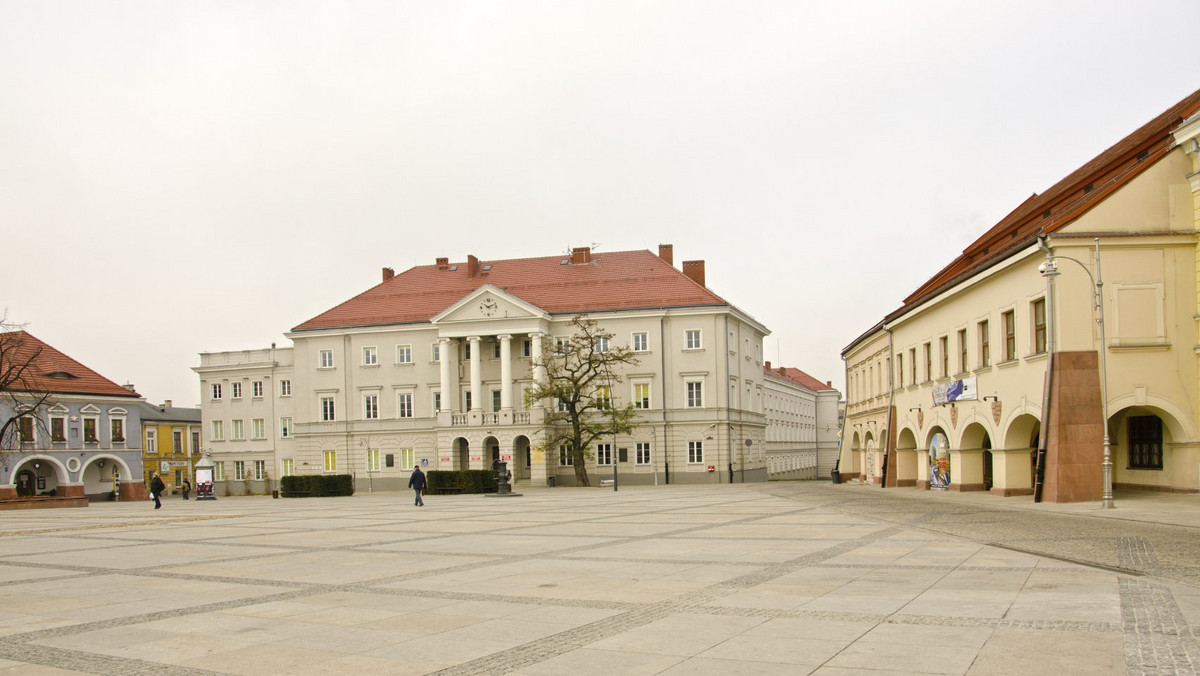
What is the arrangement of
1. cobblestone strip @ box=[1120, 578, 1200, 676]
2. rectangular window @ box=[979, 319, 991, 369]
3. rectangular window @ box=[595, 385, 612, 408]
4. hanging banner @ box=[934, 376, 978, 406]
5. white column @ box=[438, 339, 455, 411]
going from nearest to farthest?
1. cobblestone strip @ box=[1120, 578, 1200, 676]
2. rectangular window @ box=[979, 319, 991, 369]
3. hanging banner @ box=[934, 376, 978, 406]
4. rectangular window @ box=[595, 385, 612, 408]
5. white column @ box=[438, 339, 455, 411]

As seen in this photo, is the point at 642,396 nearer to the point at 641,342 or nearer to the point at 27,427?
the point at 641,342

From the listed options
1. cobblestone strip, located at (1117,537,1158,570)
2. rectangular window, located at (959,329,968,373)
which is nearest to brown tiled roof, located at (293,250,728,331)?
rectangular window, located at (959,329,968,373)

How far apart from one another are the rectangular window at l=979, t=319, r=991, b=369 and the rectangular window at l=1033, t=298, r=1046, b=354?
4.71 meters

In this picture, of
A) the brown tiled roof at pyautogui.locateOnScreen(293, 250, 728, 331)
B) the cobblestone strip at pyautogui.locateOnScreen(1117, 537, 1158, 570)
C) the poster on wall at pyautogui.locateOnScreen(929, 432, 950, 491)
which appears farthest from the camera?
the brown tiled roof at pyautogui.locateOnScreen(293, 250, 728, 331)

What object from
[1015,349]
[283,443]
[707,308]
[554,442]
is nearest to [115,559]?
[1015,349]

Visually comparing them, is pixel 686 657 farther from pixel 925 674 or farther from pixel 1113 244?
pixel 1113 244

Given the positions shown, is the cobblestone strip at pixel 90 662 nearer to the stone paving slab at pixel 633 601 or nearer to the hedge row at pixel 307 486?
the stone paving slab at pixel 633 601

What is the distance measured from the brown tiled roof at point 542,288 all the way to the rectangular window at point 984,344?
3182 centimetres

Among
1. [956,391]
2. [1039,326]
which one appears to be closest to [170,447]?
[956,391]

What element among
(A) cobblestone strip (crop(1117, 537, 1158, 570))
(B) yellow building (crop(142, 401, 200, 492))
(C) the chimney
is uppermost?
(C) the chimney

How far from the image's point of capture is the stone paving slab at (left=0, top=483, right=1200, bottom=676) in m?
8.71

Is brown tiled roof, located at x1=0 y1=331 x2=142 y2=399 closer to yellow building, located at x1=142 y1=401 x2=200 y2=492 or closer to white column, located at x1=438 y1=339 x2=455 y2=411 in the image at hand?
yellow building, located at x1=142 y1=401 x2=200 y2=492

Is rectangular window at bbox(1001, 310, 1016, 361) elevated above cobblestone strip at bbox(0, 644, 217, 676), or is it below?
above

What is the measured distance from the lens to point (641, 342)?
224ft
